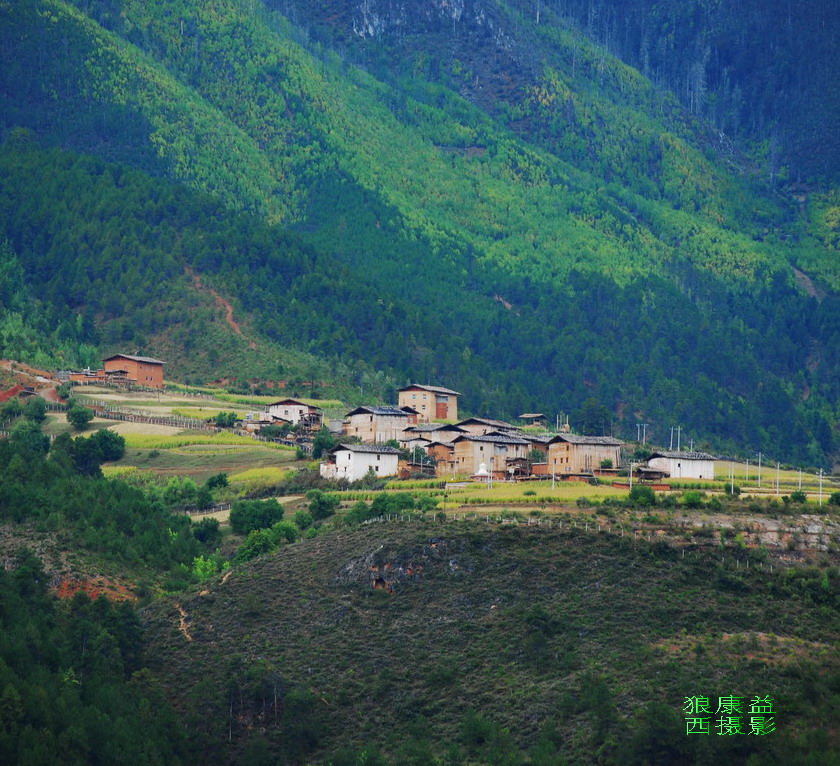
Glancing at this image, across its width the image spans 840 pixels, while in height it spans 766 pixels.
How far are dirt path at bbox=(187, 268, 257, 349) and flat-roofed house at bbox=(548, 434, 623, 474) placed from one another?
2565 inches

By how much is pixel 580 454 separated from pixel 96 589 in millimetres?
39068

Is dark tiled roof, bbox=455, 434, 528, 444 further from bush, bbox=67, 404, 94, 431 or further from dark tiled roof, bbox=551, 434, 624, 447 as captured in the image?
bush, bbox=67, 404, 94, 431

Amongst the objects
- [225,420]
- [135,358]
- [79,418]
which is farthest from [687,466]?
[135,358]

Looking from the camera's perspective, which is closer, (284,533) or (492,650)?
(492,650)

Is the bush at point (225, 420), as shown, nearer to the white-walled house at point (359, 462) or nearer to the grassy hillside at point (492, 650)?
the white-walled house at point (359, 462)

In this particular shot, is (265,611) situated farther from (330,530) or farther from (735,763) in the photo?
(735,763)

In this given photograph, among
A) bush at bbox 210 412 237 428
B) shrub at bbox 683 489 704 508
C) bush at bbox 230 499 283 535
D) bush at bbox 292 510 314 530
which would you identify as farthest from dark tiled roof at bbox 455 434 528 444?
bush at bbox 210 412 237 428

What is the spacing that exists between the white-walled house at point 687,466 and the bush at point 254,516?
26422 millimetres

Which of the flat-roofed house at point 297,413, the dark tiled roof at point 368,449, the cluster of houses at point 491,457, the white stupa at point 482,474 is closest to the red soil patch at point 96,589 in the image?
the cluster of houses at point 491,457

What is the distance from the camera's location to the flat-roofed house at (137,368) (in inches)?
6417

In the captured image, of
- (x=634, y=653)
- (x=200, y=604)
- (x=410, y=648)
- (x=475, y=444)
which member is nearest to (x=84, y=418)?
(x=475, y=444)

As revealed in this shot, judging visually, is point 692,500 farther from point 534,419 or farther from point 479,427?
point 534,419

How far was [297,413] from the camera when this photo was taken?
146 m

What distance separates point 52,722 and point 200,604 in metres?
18.5
